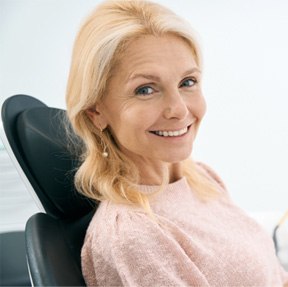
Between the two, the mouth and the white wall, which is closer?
the mouth

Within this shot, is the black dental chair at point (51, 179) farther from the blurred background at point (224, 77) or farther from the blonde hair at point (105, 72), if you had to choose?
the blurred background at point (224, 77)

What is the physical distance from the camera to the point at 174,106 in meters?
0.88

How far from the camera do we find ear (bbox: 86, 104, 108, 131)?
3.10ft

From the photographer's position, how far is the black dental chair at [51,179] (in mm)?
836

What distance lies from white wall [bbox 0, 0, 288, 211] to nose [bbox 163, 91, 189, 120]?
103 cm

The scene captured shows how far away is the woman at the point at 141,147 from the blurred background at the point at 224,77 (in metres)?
0.93

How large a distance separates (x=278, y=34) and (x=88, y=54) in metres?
1.22

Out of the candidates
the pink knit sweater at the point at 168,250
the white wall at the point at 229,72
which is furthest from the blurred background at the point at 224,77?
the pink knit sweater at the point at 168,250

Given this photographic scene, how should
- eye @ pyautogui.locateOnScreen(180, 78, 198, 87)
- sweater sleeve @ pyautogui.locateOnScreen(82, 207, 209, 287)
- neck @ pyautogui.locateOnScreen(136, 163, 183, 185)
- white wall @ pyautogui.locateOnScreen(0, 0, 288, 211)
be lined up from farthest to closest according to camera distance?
white wall @ pyautogui.locateOnScreen(0, 0, 288, 211) < neck @ pyautogui.locateOnScreen(136, 163, 183, 185) < eye @ pyautogui.locateOnScreen(180, 78, 198, 87) < sweater sleeve @ pyautogui.locateOnScreen(82, 207, 209, 287)

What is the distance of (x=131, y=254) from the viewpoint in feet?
2.68

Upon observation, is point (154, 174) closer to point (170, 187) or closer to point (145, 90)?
point (170, 187)

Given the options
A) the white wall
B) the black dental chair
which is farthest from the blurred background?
the black dental chair

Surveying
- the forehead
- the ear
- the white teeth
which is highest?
the forehead

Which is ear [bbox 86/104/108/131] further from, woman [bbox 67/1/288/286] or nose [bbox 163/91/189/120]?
nose [bbox 163/91/189/120]
